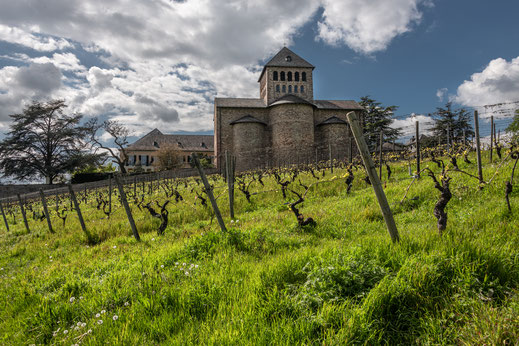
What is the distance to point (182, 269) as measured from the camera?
3.30 m

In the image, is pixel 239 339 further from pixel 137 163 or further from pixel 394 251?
pixel 137 163

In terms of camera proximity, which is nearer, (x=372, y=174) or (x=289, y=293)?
(x=289, y=293)

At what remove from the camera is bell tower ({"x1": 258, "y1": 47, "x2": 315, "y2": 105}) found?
37.8 metres

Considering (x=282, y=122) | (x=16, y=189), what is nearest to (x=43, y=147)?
(x=16, y=189)

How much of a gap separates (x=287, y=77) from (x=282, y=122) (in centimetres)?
→ 920

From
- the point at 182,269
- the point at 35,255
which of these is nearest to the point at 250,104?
the point at 35,255

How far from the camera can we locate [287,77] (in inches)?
1517

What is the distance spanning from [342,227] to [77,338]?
12.9 ft

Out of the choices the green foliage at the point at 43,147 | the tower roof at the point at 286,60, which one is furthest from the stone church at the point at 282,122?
the green foliage at the point at 43,147

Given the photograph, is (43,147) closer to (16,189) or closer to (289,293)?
(16,189)

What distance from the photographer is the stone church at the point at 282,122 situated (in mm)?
32719

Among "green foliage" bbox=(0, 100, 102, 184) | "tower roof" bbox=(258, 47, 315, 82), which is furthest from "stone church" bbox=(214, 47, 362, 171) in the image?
"green foliage" bbox=(0, 100, 102, 184)

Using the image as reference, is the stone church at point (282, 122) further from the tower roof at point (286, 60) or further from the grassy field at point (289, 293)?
the grassy field at point (289, 293)

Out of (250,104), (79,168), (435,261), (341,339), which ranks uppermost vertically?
(250,104)
